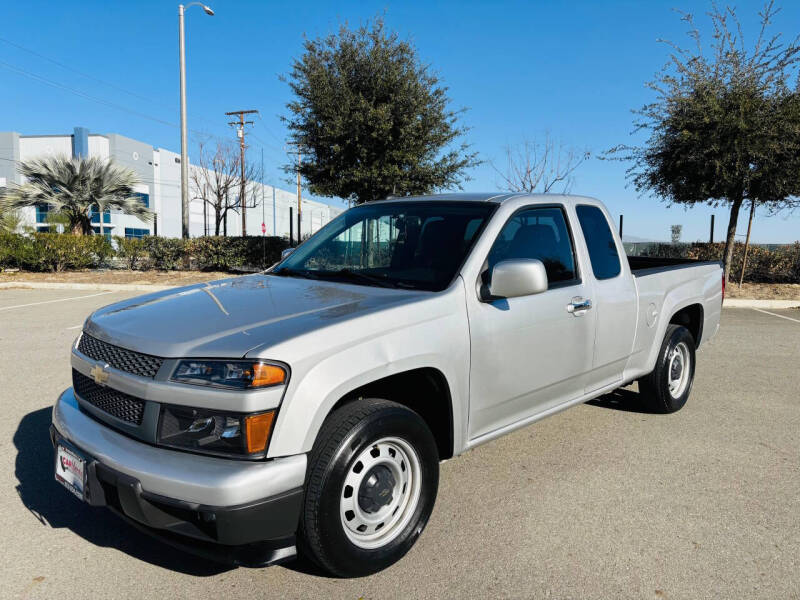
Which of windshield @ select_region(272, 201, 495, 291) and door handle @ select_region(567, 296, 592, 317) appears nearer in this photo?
windshield @ select_region(272, 201, 495, 291)

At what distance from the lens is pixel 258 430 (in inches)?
90.7

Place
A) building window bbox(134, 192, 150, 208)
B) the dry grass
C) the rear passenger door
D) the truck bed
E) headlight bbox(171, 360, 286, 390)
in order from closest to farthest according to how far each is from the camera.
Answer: headlight bbox(171, 360, 286, 390) < the rear passenger door < the truck bed < the dry grass < building window bbox(134, 192, 150, 208)

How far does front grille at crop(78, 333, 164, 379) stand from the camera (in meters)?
2.52

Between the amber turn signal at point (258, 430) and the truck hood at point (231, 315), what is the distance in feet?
0.84

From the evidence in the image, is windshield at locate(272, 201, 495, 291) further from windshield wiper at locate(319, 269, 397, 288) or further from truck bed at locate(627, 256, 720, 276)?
truck bed at locate(627, 256, 720, 276)

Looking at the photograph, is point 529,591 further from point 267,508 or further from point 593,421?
point 593,421

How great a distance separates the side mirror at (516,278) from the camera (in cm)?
305

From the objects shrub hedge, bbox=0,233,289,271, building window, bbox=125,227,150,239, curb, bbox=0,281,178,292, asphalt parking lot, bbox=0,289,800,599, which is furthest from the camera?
building window, bbox=125,227,150,239

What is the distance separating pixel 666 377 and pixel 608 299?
1398mm

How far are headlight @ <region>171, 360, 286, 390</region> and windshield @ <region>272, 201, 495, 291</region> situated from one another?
1.13 meters

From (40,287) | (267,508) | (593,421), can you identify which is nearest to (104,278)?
Result: (40,287)

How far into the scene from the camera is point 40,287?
16.2 meters

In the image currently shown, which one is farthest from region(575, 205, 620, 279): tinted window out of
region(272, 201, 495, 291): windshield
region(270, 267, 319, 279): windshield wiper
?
region(270, 267, 319, 279): windshield wiper

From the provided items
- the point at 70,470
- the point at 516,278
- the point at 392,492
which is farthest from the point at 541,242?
the point at 70,470
